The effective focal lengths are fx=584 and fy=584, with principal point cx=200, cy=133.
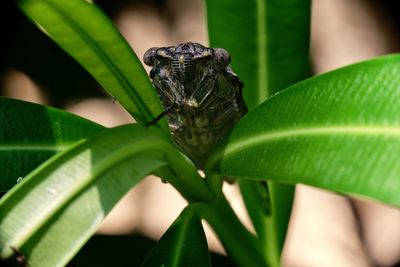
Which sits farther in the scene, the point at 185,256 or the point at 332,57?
the point at 332,57

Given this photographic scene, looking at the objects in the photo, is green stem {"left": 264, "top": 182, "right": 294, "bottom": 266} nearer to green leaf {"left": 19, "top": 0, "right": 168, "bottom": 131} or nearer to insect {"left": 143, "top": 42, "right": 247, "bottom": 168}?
insect {"left": 143, "top": 42, "right": 247, "bottom": 168}

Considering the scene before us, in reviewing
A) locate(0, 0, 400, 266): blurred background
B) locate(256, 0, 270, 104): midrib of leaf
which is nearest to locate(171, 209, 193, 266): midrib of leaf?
locate(256, 0, 270, 104): midrib of leaf

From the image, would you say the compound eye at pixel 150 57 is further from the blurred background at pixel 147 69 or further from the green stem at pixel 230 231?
the blurred background at pixel 147 69

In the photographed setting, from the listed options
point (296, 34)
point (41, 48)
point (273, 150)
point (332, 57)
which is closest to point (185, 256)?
point (273, 150)

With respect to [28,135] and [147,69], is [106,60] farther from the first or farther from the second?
[147,69]

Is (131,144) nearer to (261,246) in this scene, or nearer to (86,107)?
(261,246)

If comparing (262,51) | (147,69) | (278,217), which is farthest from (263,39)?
(147,69)

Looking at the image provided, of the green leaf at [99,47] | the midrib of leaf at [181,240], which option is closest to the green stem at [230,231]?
the midrib of leaf at [181,240]
